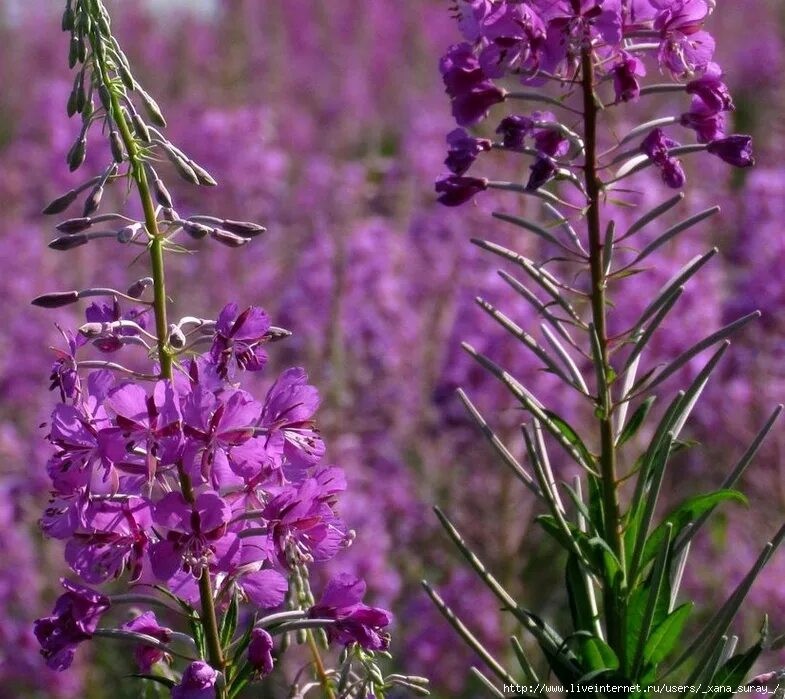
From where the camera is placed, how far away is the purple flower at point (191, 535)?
1466 mm

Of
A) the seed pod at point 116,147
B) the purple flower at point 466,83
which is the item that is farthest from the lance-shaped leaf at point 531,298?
the seed pod at point 116,147

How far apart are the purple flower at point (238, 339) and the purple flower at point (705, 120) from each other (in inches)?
28.9

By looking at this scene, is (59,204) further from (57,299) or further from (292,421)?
(292,421)

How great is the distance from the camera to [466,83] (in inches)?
71.0

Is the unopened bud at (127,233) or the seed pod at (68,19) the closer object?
the unopened bud at (127,233)

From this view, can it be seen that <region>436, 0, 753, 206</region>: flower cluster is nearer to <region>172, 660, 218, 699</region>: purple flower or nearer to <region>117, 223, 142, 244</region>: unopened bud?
<region>117, 223, 142, 244</region>: unopened bud

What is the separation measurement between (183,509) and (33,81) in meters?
20.8

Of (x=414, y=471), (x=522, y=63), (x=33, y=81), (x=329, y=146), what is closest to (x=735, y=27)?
(x=329, y=146)

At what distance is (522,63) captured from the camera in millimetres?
1707

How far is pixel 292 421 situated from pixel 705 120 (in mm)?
776

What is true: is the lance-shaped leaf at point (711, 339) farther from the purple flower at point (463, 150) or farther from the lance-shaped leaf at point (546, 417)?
the purple flower at point (463, 150)

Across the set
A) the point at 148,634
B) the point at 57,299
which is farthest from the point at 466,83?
→ the point at 148,634

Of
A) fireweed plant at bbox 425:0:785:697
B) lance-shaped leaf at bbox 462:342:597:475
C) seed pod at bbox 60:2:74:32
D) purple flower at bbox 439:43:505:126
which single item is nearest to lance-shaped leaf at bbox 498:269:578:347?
fireweed plant at bbox 425:0:785:697

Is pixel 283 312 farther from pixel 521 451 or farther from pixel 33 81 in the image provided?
pixel 33 81
